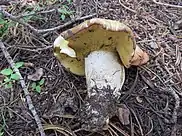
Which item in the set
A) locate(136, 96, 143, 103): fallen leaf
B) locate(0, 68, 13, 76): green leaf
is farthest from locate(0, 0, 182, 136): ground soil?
locate(0, 68, 13, 76): green leaf

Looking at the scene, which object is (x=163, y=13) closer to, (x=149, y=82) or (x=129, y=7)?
(x=129, y=7)

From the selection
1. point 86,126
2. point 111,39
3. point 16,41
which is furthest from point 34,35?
point 86,126

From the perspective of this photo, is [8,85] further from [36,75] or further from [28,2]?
[28,2]

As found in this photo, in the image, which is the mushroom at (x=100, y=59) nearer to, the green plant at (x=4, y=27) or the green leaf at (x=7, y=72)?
the green leaf at (x=7, y=72)

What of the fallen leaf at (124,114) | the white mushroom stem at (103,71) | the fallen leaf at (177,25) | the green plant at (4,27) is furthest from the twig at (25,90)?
the fallen leaf at (177,25)

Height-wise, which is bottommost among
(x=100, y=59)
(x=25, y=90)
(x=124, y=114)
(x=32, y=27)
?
(x=124, y=114)

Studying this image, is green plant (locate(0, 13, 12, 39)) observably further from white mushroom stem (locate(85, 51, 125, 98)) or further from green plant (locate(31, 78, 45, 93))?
white mushroom stem (locate(85, 51, 125, 98))

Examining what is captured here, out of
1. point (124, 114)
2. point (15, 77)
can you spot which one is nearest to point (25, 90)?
point (15, 77)

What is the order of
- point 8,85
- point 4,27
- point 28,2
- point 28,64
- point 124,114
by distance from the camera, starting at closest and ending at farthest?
point 124,114 < point 8,85 < point 28,64 < point 4,27 < point 28,2
